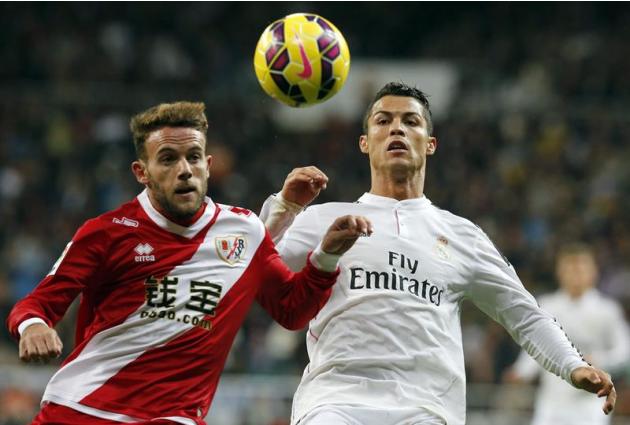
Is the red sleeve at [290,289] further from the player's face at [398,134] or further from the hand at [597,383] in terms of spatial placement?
the hand at [597,383]

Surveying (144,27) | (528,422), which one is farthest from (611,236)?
(144,27)

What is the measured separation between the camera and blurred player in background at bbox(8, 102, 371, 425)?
4.62 m

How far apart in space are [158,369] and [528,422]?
A: 7019 mm

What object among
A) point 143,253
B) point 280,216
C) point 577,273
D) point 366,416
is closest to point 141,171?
point 143,253

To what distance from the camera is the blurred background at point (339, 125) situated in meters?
13.8

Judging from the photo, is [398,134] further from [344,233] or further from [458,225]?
[344,233]

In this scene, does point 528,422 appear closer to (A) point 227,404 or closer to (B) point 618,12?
(A) point 227,404

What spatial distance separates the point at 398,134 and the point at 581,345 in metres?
4.56

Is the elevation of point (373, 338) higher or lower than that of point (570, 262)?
lower

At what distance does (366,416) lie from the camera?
16.2 feet

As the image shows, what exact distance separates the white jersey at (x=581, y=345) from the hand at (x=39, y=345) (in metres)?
5.89

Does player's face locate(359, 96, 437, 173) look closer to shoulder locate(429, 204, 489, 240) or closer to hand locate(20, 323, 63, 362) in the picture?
shoulder locate(429, 204, 489, 240)

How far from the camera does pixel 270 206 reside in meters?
5.59

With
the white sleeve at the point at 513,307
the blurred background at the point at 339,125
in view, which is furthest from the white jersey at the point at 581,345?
the white sleeve at the point at 513,307
